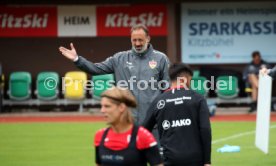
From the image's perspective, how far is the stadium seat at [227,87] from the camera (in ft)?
86.4

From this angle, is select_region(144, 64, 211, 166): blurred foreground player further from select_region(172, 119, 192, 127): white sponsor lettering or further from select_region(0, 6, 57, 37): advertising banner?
select_region(0, 6, 57, 37): advertising banner

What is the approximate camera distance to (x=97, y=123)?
23.5 metres

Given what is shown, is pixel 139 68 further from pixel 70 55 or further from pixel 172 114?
pixel 172 114

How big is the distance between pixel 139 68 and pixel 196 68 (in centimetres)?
1723

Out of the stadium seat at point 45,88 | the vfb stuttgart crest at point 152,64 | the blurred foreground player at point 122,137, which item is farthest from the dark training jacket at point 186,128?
the stadium seat at point 45,88

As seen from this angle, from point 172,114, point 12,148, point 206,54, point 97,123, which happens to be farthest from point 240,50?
point 172,114

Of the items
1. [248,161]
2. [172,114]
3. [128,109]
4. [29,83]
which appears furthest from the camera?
[29,83]

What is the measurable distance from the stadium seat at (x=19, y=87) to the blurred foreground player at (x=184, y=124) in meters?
18.2

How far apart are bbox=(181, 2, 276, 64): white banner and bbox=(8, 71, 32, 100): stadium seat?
196 inches

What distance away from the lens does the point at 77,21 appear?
26.8m

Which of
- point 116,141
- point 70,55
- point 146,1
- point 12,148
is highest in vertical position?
point 146,1

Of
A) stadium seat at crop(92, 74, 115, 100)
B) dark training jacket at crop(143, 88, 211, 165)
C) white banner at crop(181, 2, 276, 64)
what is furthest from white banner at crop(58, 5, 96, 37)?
dark training jacket at crop(143, 88, 211, 165)

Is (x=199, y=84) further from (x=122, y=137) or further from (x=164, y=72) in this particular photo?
(x=122, y=137)

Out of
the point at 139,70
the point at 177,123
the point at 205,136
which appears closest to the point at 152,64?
the point at 139,70
